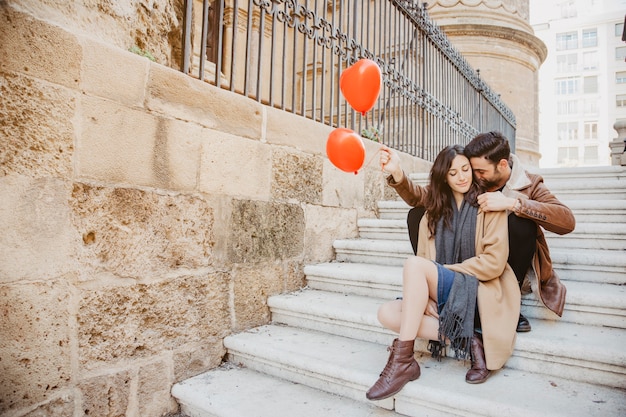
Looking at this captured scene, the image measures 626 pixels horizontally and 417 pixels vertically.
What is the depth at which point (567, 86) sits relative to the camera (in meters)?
45.3

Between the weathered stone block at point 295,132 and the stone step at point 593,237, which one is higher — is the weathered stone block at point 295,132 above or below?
above

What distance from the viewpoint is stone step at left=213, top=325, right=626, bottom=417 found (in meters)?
1.70

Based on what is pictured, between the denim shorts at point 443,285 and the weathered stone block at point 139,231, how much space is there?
52.0 inches

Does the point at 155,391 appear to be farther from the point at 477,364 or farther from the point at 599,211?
the point at 599,211

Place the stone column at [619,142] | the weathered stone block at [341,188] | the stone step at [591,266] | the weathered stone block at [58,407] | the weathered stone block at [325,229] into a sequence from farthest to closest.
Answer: the stone column at [619,142]
the weathered stone block at [341,188]
the weathered stone block at [325,229]
the stone step at [591,266]
the weathered stone block at [58,407]

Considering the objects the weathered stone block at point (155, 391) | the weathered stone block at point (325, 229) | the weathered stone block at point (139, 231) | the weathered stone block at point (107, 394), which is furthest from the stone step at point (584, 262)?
the weathered stone block at point (107, 394)

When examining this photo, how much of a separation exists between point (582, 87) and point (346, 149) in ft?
172

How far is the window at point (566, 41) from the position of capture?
45406 millimetres

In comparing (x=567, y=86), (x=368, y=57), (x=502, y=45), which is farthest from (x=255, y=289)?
(x=567, y=86)

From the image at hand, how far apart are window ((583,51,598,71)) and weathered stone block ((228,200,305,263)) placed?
5232cm

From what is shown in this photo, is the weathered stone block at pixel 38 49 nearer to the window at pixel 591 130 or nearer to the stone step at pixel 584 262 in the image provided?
the stone step at pixel 584 262

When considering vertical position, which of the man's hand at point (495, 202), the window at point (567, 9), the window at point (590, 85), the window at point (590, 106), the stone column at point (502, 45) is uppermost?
the window at point (567, 9)

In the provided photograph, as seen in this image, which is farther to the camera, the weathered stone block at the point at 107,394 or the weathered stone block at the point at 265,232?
the weathered stone block at the point at 265,232

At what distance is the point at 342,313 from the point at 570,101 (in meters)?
52.0
